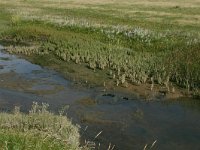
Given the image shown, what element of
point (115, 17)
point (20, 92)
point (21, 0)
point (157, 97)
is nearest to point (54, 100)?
point (20, 92)

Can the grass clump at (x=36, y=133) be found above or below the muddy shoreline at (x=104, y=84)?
above

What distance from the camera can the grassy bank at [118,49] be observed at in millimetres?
23859

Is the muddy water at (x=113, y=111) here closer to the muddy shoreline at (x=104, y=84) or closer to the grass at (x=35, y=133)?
the muddy shoreline at (x=104, y=84)

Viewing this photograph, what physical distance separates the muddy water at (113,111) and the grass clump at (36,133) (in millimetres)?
1826

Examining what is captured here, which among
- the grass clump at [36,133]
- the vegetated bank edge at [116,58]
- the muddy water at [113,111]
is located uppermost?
the grass clump at [36,133]

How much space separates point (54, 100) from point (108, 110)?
3.02 metres

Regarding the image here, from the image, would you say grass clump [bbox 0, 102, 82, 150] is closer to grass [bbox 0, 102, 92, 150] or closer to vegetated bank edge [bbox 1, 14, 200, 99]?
grass [bbox 0, 102, 92, 150]

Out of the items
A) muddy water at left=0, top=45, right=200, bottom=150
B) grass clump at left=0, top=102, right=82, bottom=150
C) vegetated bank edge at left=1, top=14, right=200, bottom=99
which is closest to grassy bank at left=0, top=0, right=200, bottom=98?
vegetated bank edge at left=1, top=14, right=200, bottom=99

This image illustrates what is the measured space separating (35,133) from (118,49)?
63.4 feet

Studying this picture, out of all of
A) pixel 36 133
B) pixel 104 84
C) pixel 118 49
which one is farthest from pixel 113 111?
pixel 118 49

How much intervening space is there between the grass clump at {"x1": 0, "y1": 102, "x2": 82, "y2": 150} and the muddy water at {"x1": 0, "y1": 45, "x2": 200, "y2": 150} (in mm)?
1826

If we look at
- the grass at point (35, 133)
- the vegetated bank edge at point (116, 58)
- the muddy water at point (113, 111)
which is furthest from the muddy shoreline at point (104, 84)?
the grass at point (35, 133)

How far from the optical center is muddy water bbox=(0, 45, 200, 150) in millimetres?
15875

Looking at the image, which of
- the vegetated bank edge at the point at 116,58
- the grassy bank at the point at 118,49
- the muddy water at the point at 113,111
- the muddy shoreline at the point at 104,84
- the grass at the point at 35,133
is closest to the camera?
the grass at the point at 35,133
